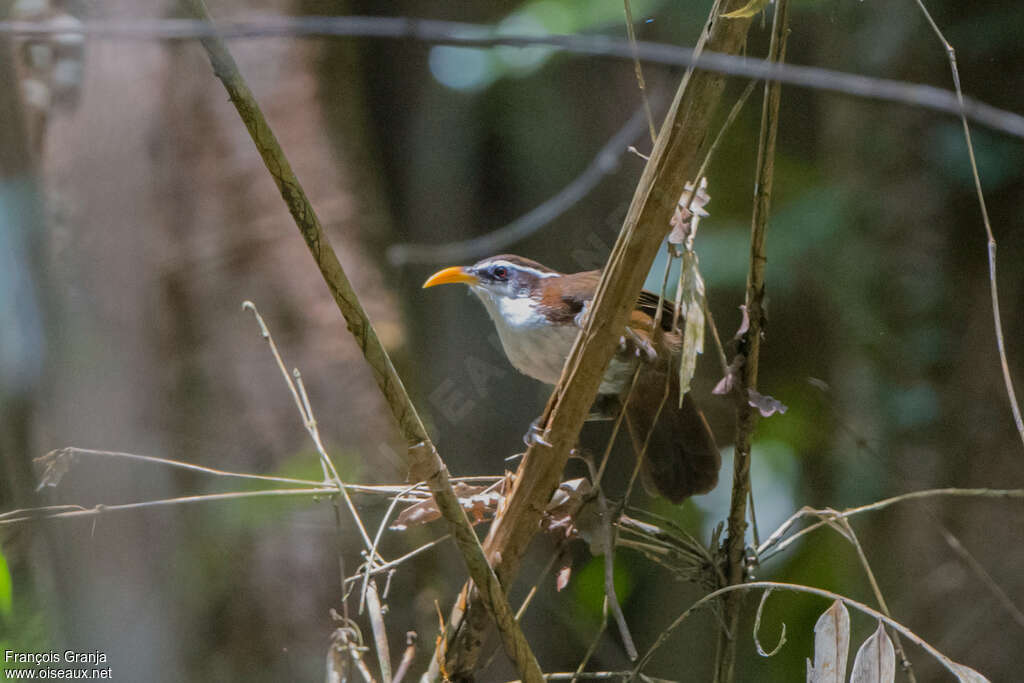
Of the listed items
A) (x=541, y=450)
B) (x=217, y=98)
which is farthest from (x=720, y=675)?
(x=217, y=98)

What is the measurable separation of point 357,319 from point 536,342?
108cm

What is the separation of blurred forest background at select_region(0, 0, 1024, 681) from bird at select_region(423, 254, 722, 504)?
15 cm

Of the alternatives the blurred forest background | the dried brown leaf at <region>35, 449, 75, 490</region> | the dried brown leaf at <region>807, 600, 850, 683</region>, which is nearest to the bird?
the blurred forest background

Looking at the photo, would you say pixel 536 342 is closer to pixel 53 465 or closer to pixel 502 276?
pixel 502 276

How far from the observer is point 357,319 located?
978mm

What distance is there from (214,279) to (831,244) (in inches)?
88.4

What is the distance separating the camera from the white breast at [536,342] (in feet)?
6.28

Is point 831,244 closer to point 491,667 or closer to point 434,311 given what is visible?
point 434,311

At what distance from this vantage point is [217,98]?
2.82 meters

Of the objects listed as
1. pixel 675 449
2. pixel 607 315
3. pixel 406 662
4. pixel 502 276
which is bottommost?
pixel 406 662

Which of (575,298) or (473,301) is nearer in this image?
(575,298)

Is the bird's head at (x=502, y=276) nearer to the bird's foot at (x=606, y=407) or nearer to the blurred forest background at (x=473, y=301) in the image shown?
A: the blurred forest background at (x=473, y=301)

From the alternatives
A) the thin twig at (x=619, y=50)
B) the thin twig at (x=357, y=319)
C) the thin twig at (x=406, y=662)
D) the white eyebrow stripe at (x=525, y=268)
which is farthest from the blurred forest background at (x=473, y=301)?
the thin twig at (x=619, y=50)

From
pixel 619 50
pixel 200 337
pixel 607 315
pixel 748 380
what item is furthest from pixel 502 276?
pixel 619 50
